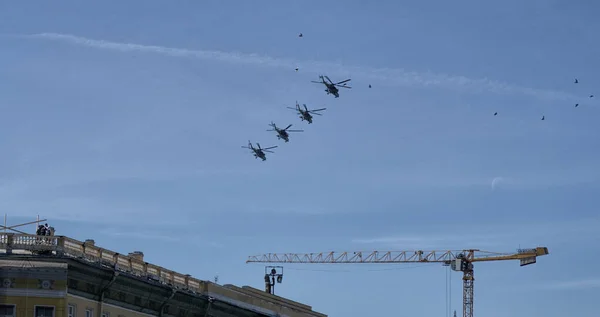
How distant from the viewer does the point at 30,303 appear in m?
80.4

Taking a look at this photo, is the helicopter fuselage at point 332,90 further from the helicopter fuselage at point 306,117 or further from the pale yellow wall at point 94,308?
the pale yellow wall at point 94,308

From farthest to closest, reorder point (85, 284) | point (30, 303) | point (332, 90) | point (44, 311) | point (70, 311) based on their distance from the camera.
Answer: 1. point (332, 90)
2. point (85, 284)
3. point (70, 311)
4. point (44, 311)
5. point (30, 303)

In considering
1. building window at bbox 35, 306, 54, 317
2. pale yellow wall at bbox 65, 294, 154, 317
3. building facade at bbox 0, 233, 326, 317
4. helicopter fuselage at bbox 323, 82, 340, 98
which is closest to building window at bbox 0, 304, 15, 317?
building facade at bbox 0, 233, 326, 317

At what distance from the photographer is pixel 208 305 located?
98.6 meters

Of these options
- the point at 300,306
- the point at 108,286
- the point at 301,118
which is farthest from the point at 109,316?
the point at 301,118

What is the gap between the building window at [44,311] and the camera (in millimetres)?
80575

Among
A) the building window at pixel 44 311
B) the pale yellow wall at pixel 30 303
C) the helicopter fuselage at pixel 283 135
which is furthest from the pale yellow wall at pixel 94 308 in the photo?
the helicopter fuselage at pixel 283 135

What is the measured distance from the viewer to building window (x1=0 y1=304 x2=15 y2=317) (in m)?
80.1

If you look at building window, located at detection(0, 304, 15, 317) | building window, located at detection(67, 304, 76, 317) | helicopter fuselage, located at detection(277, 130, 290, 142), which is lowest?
building window, located at detection(0, 304, 15, 317)

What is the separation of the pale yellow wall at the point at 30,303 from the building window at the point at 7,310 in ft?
0.73

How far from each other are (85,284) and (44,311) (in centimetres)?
382

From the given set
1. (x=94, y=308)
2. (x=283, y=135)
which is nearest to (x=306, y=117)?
(x=283, y=135)

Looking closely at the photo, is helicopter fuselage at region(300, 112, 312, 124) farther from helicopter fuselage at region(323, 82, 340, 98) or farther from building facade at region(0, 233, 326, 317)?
building facade at region(0, 233, 326, 317)

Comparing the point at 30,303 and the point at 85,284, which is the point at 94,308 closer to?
the point at 85,284
